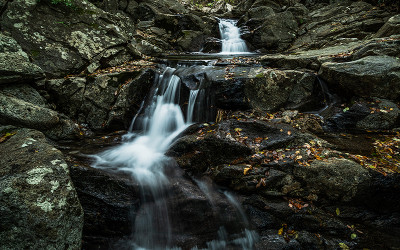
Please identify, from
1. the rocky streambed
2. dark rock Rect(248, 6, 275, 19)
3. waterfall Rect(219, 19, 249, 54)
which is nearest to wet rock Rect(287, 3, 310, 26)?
dark rock Rect(248, 6, 275, 19)

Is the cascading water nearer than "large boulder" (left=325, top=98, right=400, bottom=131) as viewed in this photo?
Yes

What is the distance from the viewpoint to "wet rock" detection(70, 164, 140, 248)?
3180 mm

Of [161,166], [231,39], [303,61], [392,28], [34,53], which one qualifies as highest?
[231,39]

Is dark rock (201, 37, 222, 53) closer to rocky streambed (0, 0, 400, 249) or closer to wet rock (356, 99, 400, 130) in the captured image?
rocky streambed (0, 0, 400, 249)

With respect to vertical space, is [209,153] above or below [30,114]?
below

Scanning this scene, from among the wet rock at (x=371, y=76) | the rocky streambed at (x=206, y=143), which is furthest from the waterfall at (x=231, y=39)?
the wet rock at (x=371, y=76)

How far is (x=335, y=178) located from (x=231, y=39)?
469 inches

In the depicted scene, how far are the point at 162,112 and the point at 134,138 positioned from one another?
1240 mm

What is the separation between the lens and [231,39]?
43.7ft

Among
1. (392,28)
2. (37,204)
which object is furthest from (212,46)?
(37,204)

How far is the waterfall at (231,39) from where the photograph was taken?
12281mm

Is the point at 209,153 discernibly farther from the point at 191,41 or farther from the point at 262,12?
the point at 262,12

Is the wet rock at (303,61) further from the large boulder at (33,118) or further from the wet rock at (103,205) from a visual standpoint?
the large boulder at (33,118)

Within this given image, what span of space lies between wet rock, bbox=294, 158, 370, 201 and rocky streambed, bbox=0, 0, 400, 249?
0.7 inches
